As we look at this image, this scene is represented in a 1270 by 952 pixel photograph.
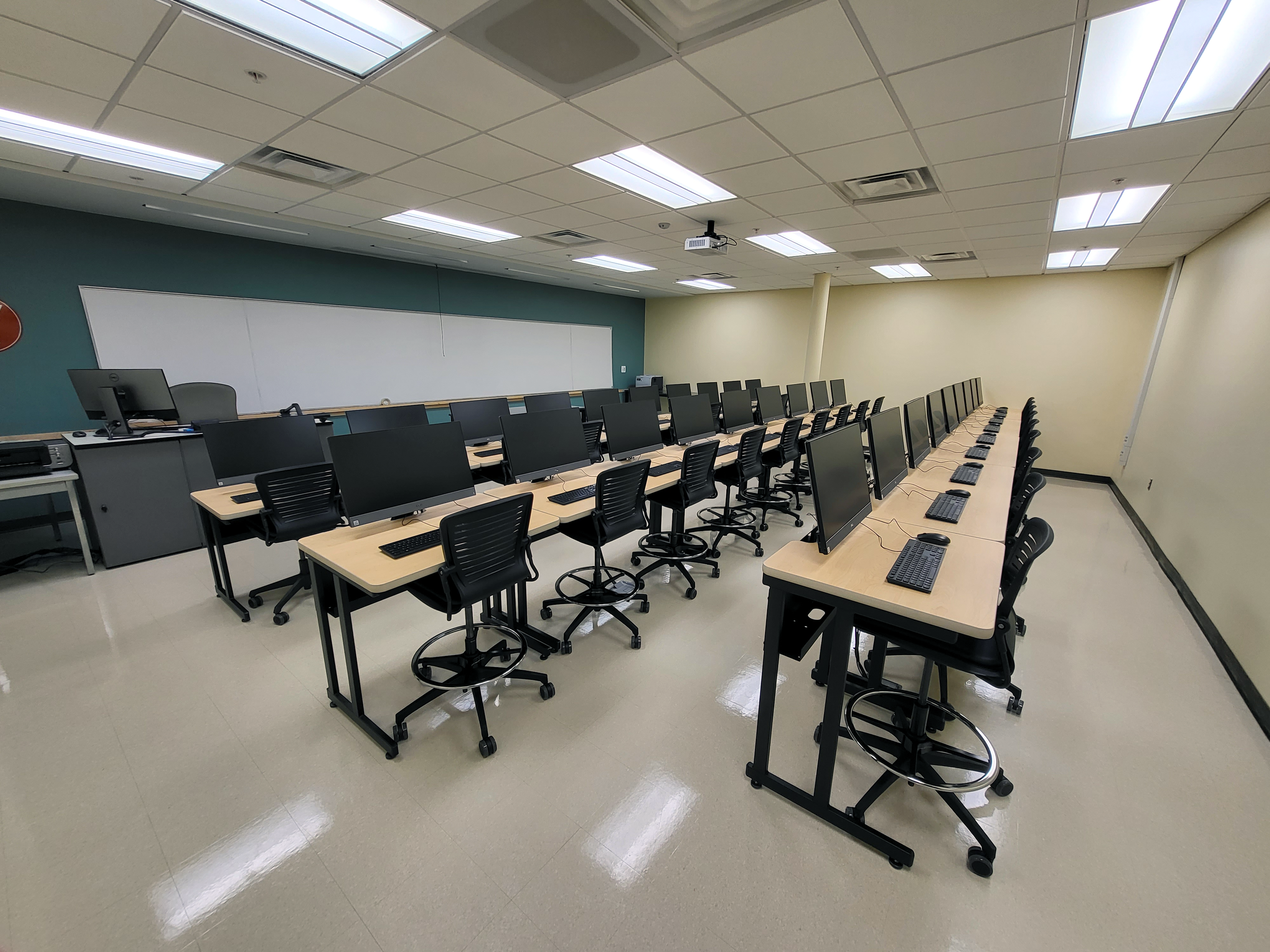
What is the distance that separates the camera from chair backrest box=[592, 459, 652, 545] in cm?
247

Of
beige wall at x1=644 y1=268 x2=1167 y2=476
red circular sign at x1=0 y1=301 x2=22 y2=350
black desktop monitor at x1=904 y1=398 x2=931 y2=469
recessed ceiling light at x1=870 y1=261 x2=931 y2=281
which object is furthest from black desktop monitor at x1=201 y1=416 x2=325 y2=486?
beige wall at x1=644 y1=268 x2=1167 y2=476

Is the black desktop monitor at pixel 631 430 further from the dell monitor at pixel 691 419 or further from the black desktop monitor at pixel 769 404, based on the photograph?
the black desktop monitor at pixel 769 404

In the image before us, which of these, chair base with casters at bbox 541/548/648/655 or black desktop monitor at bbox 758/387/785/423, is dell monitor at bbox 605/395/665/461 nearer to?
chair base with casters at bbox 541/548/648/655

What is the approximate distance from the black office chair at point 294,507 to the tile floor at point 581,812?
40cm

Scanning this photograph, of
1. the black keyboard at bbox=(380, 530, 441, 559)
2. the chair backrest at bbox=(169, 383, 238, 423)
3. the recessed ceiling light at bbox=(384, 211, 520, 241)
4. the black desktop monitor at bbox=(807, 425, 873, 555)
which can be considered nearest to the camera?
the black desktop monitor at bbox=(807, 425, 873, 555)

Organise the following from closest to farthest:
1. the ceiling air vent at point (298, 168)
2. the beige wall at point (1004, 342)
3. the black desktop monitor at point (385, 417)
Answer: the ceiling air vent at point (298, 168), the black desktop monitor at point (385, 417), the beige wall at point (1004, 342)

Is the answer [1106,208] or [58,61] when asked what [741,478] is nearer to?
[1106,208]

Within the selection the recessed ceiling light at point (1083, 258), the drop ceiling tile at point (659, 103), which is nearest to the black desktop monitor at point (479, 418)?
the drop ceiling tile at point (659, 103)

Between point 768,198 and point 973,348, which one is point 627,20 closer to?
point 768,198

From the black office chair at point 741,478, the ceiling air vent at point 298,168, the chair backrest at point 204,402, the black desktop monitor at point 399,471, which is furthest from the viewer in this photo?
the chair backrest at point 204,402

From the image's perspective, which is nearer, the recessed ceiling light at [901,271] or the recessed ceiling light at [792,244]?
the recessed ceiling light at [792,244]

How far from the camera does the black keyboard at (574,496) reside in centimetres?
259

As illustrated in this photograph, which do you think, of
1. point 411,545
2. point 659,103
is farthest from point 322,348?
point 659,103

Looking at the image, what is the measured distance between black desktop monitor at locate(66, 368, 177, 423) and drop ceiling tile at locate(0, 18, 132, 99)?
78.1 inches
